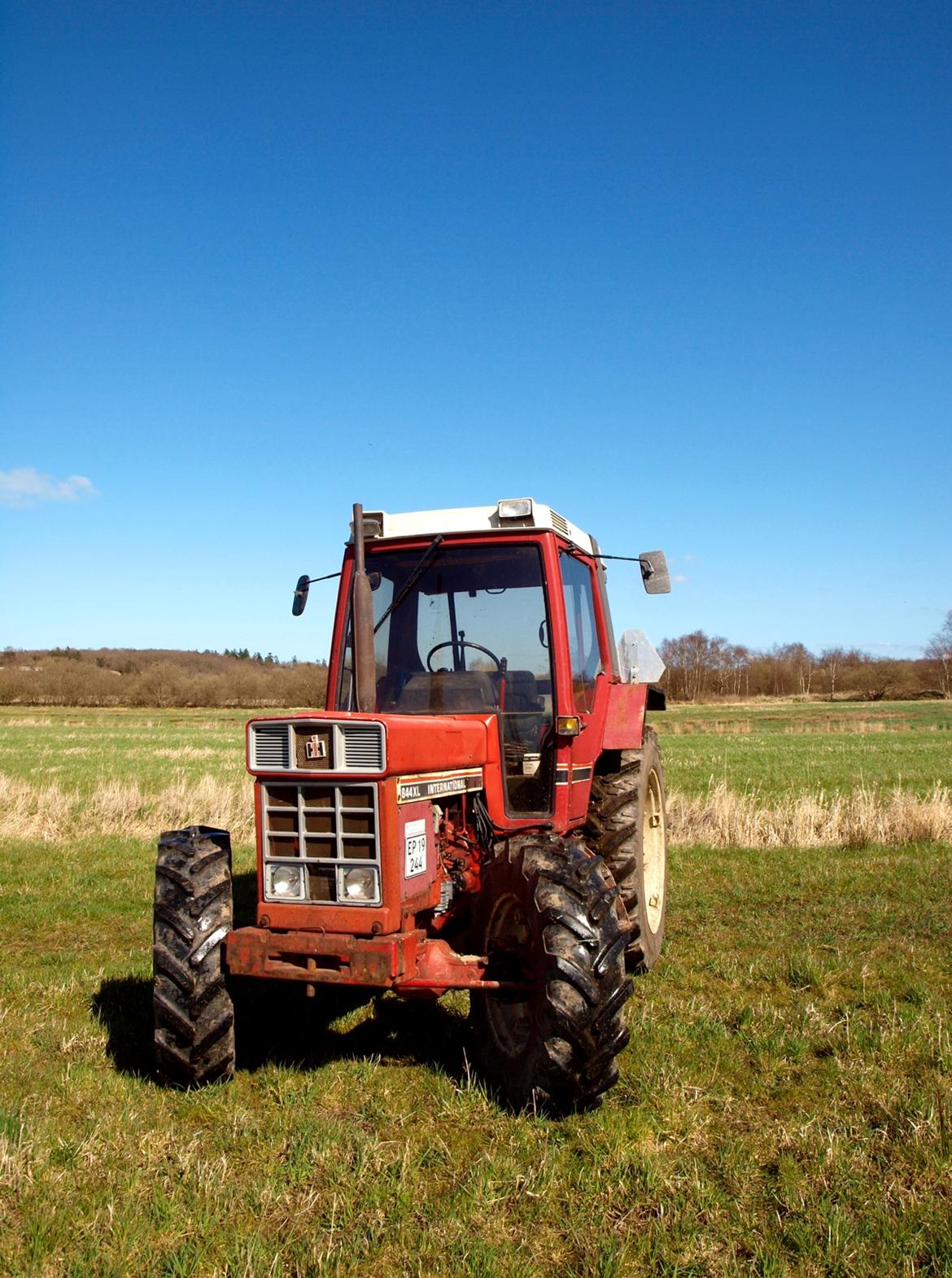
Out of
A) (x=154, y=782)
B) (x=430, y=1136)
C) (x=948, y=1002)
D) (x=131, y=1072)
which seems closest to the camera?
(x=430, y=1136)

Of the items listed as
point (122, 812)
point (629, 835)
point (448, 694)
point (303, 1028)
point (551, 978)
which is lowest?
point (303, 1028)

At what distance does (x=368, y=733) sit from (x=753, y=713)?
149 ft

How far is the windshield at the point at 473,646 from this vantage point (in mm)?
5266

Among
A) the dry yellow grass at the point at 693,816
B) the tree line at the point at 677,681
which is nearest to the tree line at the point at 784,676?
the tree line at the point at 677,681

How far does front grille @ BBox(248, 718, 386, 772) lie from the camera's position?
13.5 ft

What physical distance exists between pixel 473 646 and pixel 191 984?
225 centimetres

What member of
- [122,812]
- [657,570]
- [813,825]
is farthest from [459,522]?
[122,812]

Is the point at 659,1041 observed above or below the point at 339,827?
below

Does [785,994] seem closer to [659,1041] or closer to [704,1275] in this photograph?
[659,1041]

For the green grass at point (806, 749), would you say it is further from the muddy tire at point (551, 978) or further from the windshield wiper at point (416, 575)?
the muddy tire at point (551, 978)

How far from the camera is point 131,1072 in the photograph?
449 centimetres

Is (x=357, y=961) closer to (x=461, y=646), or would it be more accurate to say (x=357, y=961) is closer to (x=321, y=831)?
(x=321, y=831)

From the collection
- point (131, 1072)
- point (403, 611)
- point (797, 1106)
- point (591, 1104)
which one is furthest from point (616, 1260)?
point (403, 611)

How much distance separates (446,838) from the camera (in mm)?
4789
